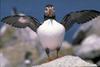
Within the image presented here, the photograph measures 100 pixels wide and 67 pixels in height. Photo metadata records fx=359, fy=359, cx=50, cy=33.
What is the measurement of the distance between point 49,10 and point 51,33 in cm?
12

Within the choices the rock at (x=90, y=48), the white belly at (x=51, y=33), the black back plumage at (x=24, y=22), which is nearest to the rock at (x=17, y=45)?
the rock at (x=90, y=48)

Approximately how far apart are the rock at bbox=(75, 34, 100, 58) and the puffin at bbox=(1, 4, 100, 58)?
1.66 meters

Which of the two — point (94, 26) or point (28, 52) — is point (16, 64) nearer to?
point (28, 52)

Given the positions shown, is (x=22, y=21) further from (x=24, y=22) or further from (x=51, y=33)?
(x=51, y=33)

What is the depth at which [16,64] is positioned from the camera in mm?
3377

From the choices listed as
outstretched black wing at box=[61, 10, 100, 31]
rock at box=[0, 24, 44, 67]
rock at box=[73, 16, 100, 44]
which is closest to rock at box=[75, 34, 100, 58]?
rock at box=[73, 16, 100, 44]

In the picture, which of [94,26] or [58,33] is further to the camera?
[94,26]

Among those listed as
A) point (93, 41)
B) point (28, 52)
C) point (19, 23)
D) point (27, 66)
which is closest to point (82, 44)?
point (93, 41)

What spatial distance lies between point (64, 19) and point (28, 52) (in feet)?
6.13

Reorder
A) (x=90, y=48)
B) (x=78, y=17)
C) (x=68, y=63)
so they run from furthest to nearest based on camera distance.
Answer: (x=90, y=48)
(x=78, y=17)
(x=68, y=63)

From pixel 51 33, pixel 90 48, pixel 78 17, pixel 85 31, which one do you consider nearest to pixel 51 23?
pixel 51 33

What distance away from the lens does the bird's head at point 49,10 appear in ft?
5.74

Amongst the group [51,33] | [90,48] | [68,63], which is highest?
[51,33]

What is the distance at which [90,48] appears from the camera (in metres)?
3.53
